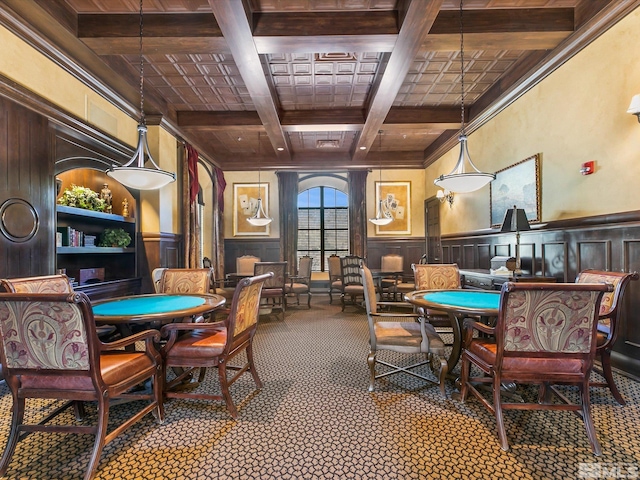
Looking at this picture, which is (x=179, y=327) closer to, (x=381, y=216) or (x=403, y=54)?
(x=403, y=54)

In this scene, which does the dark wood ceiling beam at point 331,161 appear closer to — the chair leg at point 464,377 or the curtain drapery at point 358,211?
the curtain drapery at point 358,211

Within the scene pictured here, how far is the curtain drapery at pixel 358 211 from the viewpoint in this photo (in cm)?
759

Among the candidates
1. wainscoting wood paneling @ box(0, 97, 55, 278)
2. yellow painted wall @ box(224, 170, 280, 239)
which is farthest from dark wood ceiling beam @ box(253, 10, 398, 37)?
yellow painted wall @ box(224, 170, 280, 239)

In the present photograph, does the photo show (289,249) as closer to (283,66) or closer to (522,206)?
(283,66)

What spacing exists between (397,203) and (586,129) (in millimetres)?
4754

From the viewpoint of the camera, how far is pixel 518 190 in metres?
4.00

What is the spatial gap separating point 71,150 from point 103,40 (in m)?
1.21

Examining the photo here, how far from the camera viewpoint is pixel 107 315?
200 centimetres

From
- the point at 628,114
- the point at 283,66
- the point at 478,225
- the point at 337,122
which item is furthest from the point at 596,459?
the point at 337,122

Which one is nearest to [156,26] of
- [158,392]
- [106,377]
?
[106,377]

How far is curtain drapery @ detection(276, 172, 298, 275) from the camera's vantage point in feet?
25.1

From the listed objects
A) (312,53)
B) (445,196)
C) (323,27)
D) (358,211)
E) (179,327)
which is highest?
(312,53)

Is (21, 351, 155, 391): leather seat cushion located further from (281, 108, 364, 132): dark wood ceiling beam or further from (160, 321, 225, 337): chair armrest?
(281, 108, 364, 132): dark wood ceiling beam

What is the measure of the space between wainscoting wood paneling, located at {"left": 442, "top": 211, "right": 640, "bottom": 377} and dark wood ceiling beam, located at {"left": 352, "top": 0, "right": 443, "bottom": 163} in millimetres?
2395
